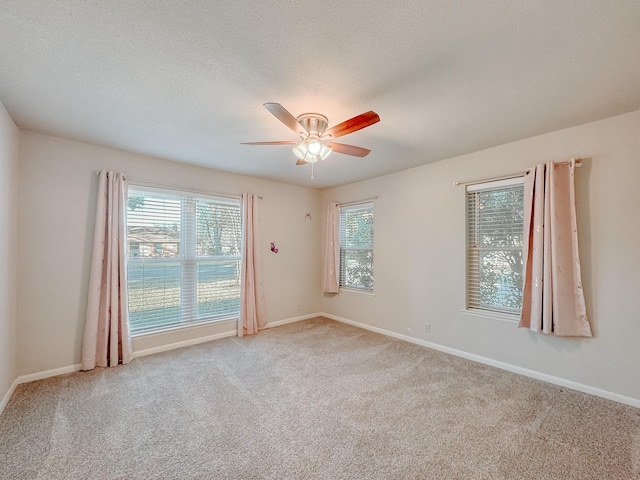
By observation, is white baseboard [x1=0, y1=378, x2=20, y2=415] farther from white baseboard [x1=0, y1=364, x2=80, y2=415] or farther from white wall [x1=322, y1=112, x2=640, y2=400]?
white wall [x1=322, y1=112, x2=640, y2=400]

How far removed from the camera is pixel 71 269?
9.79 ft

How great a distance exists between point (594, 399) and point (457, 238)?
1856 millimetres

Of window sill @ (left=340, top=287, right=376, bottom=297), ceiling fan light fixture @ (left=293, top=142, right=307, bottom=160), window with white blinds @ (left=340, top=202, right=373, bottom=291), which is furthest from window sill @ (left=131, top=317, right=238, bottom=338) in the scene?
ceiling fan light fixture @ (left=293, top=142, right=307, bottom=160)

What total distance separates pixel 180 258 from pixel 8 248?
1.58 metres

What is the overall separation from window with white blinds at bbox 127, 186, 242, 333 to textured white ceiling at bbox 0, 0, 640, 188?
1.08 m

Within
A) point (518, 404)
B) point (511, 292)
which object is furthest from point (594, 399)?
point (511, 292)

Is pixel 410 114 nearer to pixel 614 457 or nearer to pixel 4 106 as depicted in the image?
pixel 614 457

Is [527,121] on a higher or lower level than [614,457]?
higher

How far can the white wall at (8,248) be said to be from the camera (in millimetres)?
2270

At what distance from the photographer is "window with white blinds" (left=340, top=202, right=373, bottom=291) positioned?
461cm

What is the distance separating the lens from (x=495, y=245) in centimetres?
319

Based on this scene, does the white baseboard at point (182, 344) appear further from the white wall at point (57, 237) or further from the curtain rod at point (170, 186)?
the curtain rod at point (170, 186)

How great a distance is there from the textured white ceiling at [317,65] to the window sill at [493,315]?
1.91m

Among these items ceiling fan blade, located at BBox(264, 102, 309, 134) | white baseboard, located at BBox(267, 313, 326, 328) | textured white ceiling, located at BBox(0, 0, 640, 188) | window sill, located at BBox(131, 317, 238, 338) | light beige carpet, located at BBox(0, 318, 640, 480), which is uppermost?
textured white ceiling, located at BBox(0, 0, 640, 188)
